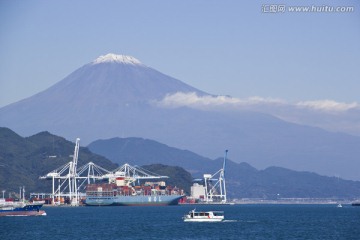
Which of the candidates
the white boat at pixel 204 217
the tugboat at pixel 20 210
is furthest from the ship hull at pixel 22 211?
the white boat at pixel 204 217

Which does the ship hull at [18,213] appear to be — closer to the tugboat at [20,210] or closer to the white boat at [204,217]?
the tugboat at [20,210]

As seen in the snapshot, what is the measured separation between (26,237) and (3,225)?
2392 cm

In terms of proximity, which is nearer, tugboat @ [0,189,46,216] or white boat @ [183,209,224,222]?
white boat @ [183,209,224,222]

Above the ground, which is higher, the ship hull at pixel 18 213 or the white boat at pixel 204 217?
the ship hull at pixel 18 213

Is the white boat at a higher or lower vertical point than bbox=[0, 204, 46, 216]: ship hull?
lower

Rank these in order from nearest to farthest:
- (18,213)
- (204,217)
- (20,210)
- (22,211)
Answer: (204,217) < (18,213) < (20,210) < (22,211)

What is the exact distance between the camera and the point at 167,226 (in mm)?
111812

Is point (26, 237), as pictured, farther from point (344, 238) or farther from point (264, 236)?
point (344, 238)

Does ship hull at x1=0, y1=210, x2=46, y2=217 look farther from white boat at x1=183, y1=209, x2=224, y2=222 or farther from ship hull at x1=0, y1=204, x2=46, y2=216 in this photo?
white boat at x1=183, y1=209, x2=224, y2=222

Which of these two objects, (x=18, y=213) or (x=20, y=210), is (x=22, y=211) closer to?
(x=20, y=210)

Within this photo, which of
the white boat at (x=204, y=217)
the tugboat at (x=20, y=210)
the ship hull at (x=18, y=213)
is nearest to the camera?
the white boat at (x=204, y=217)

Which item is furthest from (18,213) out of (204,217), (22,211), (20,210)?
(204,217)

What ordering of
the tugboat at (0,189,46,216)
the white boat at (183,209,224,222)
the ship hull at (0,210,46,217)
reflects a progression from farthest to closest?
the tugboat at (0,189,46,216)
the ship hull at (0,210,46,217)
the white boat at (183,209,224,222)

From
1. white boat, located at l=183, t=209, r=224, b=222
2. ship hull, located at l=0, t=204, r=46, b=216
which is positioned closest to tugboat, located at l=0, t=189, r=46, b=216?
ship hull, located at l=0, t=204, r=46, b=216
